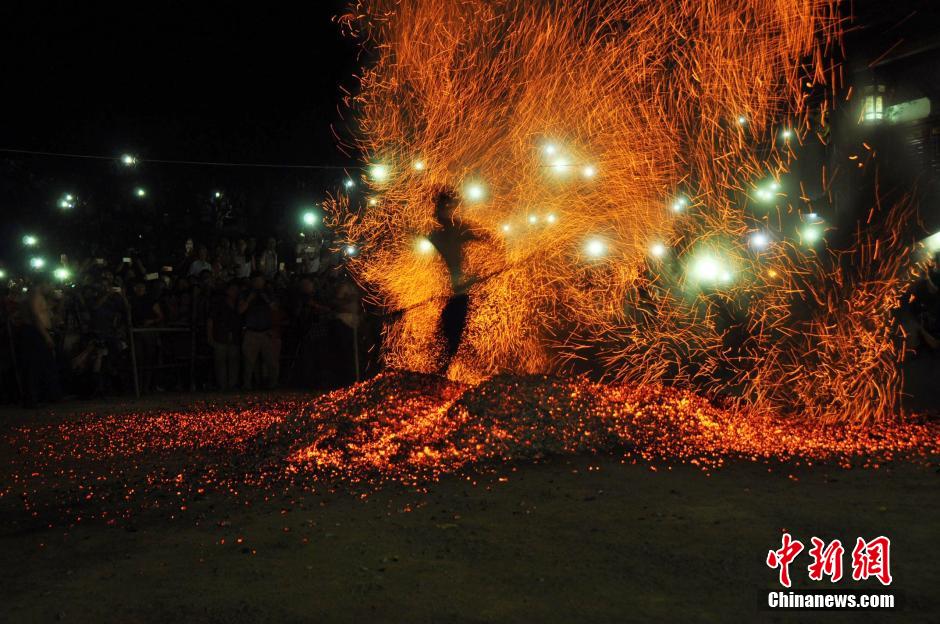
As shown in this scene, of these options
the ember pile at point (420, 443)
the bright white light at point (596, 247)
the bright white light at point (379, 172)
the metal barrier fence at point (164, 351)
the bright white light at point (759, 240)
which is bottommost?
the ember pile at point (420, 443)

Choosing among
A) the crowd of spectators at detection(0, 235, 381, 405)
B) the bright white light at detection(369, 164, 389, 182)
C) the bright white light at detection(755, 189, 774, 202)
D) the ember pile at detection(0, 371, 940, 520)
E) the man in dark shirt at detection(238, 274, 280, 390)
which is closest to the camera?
the ember pile at detection(0, 371, 940, 520)

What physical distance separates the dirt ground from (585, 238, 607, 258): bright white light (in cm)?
305

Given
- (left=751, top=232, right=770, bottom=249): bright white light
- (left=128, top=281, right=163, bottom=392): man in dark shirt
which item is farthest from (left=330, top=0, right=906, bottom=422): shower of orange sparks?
(left=128, top=281, right=163, bottom=392): man in dark shirt

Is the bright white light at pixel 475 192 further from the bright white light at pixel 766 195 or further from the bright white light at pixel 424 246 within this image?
the bright white light at pixel 766 195

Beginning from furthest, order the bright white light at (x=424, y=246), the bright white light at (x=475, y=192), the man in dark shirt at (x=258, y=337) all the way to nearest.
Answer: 1. the man in dark shirt at (x=258, y=337)
2. the bright white light at (x=424, y=246)
3. the bright white light at (x=475, y=192)

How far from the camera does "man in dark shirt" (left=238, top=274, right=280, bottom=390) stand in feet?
46.0

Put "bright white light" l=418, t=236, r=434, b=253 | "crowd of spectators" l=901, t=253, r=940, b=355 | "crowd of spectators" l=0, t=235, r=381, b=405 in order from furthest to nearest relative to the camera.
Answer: "crowd of spectators" l=0, t=235, r=381, b=405 → "crowd of spectators" l=901, t=253, r=940, b=355 → "bright white light" l=418, t=236, r=434, b=253

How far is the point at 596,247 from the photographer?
9414 mm

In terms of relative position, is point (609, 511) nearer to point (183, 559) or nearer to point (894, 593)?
point (894, 593)

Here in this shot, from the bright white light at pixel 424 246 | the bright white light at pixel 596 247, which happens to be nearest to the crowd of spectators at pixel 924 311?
the bright white light at pixel 596 247

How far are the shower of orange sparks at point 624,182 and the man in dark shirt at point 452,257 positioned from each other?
116 mm

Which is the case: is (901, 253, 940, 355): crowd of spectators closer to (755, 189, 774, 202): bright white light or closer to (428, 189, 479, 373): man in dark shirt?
(755, 189, 774, 202): bright white light

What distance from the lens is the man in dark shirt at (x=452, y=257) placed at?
962 centimetres

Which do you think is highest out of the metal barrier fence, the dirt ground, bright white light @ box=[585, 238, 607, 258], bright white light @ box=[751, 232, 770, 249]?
bright white light @ box=[751, 232, 770, 249]
